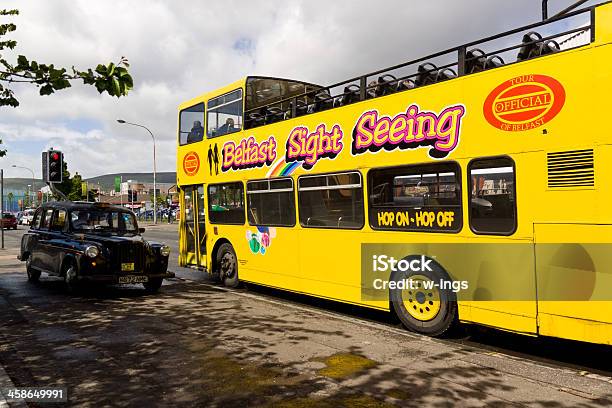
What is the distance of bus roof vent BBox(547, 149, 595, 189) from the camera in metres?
4.81

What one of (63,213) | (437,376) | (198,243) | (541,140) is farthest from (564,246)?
(63,213)

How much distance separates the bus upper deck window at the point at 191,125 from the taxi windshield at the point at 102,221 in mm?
2409

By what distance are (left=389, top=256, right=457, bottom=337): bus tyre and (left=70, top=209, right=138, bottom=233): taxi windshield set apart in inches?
263

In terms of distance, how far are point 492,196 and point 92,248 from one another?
23.8 ft

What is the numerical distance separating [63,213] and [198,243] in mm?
3082

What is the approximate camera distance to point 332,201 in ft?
25.6

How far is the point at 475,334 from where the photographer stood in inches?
263

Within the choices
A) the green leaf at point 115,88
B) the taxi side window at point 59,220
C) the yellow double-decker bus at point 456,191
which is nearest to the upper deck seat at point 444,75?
the yellow double-decker bus at point 456,191

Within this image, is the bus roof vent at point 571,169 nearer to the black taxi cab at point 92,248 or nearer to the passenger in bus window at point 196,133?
the black taxi cab at point 92,248

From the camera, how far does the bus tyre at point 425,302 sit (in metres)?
6.20

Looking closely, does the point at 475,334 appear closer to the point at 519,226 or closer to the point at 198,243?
the point at 519,226

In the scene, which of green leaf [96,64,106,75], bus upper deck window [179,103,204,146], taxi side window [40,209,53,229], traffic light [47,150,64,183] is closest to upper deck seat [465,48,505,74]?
green leaf [96,64,106,75]

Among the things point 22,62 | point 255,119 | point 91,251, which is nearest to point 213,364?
point 22,62

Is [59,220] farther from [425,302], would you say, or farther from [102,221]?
[425,302]
